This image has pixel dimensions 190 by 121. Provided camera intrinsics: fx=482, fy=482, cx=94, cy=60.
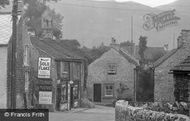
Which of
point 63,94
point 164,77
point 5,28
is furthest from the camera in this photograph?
point 164,77

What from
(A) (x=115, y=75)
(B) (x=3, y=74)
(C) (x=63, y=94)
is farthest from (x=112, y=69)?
(B) (x=3, y=74)

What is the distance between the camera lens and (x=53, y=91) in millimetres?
43000

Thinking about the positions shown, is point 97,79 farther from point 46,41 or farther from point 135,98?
point 46,41

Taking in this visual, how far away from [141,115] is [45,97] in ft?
77.9

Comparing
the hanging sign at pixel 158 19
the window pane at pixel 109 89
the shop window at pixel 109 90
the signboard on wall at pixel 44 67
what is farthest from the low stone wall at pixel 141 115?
the hanging sign at pixel 158 19

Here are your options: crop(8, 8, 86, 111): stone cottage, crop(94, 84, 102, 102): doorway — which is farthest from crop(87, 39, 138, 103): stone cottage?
crop(8, 8, 86, 111): stone cottage

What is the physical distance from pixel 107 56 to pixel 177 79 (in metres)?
31.6

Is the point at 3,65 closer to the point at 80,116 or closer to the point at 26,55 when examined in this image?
the point at 26,55

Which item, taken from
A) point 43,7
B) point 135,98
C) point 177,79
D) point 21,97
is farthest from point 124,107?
point 43,7

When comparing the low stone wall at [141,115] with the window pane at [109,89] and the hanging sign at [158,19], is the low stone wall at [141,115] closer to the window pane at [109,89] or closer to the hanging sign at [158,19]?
the window pane at [109,89]

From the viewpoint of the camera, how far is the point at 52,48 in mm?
47094

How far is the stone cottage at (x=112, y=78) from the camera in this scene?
59156 millimetres

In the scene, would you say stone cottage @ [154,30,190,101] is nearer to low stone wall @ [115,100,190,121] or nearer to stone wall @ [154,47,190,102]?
stone wall @ [154,47,190,102]

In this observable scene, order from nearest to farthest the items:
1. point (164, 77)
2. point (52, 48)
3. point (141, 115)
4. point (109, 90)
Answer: point (141, 115), point (52, 48), point (164, 77), point (109, 90)
